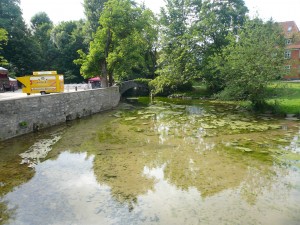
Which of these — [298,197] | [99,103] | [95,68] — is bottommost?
[298,197]

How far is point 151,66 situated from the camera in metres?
46.2

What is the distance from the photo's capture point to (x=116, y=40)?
96.8ft

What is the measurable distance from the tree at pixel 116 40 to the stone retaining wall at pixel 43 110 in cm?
579

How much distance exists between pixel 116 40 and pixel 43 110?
15.4 m

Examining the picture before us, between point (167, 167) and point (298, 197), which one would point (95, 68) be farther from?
point (298, 197)

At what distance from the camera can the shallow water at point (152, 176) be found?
662 cm

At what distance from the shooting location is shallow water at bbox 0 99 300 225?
6.62 m

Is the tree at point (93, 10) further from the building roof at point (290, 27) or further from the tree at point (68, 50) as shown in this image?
the building roof at point (290, 27)

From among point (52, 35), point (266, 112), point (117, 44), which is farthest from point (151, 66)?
point (266, 112)

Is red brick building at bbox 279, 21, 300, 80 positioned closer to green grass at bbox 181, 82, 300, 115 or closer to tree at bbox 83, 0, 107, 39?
green grass at bbox 181, 82, 300, 115

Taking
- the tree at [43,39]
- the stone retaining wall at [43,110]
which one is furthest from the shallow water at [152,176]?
the tree at [43,39]

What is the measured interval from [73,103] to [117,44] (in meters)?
12.2

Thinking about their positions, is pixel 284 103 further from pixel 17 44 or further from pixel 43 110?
pixel 17 44

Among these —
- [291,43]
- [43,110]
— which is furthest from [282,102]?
[291,43]
